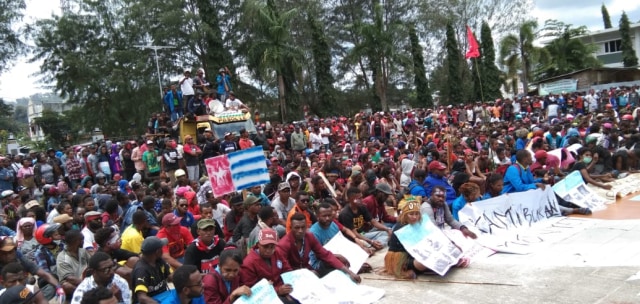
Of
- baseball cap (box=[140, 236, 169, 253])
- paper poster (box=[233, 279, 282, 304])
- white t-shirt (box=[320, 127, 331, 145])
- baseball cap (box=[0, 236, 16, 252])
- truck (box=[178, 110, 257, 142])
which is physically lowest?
paper poster (box=[233, 279, 282, 304])

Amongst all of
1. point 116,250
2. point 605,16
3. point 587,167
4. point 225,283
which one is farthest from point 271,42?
point 605,16

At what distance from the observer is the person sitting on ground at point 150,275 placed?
510 cm

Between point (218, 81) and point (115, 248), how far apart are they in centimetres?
1223

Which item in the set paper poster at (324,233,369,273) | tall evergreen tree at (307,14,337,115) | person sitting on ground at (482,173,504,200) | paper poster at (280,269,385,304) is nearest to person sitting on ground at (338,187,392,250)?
paper poster at (324,233,369,273)

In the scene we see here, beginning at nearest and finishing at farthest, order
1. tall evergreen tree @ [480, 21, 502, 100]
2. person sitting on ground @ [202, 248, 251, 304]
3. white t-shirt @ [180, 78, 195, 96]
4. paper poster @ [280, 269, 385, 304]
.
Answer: person sitting on ground @ [202, 248, 251, 304], paper poster @ [280, 269, 385, 304], white t-shirt @ [180, 78, 195, 96], tall evergreen tree @ [480, 21, 502, 100]

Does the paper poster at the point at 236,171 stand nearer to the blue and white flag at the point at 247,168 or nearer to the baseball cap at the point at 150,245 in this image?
the blue and white flag at the point at 247,168

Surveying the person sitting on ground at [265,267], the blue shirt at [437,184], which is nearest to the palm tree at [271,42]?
the blue shirt at [437,184]

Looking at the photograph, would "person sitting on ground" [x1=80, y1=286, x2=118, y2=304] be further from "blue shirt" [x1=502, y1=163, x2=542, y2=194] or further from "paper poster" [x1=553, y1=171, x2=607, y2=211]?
"paper poster" [x1=553, y1=171, x2=607, y2=211]

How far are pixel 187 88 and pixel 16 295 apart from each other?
1221 cm

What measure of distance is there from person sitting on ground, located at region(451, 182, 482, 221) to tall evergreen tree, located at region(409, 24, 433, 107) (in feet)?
113

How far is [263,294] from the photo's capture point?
16.9ft

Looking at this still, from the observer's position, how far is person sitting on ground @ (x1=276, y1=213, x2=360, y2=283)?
581 cm

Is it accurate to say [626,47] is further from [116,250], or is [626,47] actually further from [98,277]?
[98,277]

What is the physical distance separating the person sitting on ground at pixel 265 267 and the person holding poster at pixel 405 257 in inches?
61.1
